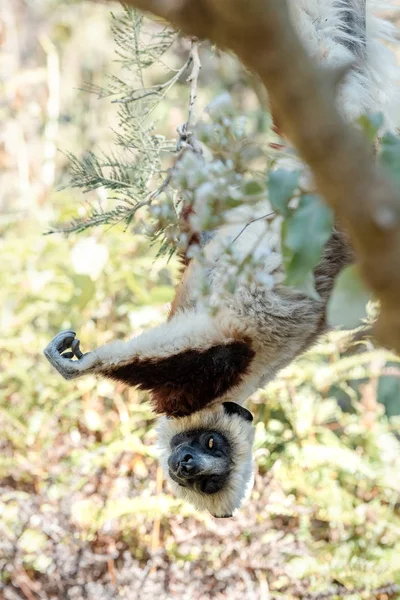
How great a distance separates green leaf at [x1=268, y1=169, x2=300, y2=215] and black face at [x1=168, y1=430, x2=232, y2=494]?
6.55 ft

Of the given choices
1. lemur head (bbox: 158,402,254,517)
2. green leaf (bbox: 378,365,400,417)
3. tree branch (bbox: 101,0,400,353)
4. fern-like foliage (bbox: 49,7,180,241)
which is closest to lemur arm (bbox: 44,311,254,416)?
lemur head (bbox: 158,402,254,517)

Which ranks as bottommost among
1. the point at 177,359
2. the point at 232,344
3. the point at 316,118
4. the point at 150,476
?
the point at 150,476

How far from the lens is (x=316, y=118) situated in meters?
0.61

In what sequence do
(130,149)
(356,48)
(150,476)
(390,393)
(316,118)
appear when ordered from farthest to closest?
(150,476) < (390,393) < (130,149) < (356,48) < (316,118)

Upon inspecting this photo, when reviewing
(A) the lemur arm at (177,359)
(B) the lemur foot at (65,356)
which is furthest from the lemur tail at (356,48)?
(B) the lemur foot at (65,356)

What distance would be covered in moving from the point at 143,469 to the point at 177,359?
2335 millimetres

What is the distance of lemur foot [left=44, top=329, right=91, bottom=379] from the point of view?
267 centimetres

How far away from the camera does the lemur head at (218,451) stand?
2844mm

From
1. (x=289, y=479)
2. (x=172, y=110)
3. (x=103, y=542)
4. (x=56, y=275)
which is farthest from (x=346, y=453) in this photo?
(x=172, y=110)

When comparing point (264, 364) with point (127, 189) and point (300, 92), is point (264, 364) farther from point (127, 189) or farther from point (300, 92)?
point (300, 92)

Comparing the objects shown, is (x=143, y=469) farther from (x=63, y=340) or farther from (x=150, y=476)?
(x=63, y=340)

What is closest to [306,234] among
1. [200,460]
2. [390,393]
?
[200,460]

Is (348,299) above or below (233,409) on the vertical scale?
above

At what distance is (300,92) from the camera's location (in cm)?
62
